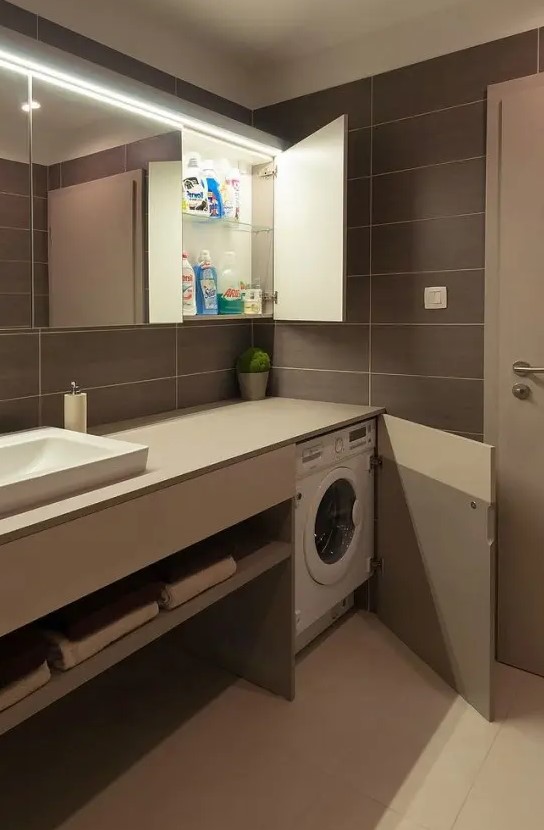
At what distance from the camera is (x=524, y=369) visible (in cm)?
229

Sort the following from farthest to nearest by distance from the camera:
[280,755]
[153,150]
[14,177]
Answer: [153,150]
[280,755]
[14,177]

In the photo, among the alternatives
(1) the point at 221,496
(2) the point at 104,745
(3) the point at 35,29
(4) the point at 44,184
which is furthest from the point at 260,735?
(3) the point at 35,29

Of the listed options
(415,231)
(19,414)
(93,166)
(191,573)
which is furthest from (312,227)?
(191,573)

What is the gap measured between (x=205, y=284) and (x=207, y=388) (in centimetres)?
49

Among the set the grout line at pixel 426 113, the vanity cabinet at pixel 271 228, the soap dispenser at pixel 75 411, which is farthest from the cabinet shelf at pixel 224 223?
the soap dispenser at pixel 75 411

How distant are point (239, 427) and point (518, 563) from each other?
111 centimetres

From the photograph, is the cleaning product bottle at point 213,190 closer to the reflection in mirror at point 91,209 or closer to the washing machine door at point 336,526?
the reflection in mirror at point 91,209

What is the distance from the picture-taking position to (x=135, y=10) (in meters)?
2.28

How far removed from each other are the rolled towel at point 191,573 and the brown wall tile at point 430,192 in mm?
1483

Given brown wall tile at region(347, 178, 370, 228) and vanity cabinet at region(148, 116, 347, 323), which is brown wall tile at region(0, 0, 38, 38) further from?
brown wall tile at region(347, 178, 370, 228)

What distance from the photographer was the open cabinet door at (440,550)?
2016 millimetres

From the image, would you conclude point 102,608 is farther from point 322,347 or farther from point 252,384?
point 322,347

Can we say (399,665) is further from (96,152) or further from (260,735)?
(96,152)

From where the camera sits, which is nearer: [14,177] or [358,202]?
[14,177]
